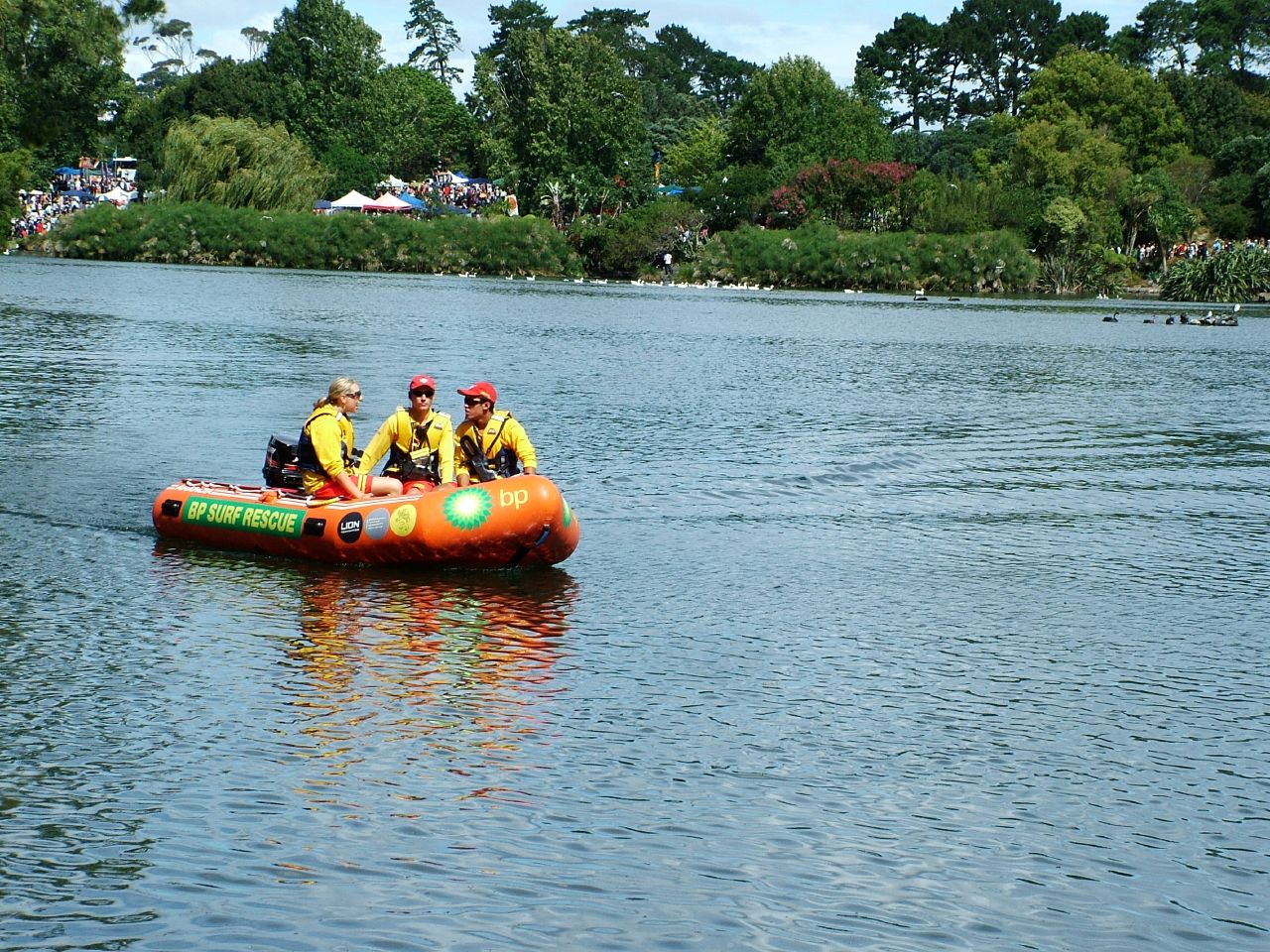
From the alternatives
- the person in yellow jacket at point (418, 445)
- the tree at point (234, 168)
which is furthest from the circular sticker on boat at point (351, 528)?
the tree at point (234, 168)

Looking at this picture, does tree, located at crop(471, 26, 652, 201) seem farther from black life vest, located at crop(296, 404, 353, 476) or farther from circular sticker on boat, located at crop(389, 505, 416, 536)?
circular sticker on boat, located at crop(389, 505, 416, 536)

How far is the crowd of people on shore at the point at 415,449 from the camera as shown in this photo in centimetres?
1497

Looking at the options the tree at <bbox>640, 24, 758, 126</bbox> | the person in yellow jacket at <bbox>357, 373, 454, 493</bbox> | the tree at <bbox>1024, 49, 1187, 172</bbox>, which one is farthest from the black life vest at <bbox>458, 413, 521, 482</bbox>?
the tree at <bbox>640, 24, 758, 126</bbox>

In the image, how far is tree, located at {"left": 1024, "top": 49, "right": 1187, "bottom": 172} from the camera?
107 meters

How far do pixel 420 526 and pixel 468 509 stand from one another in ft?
1.43

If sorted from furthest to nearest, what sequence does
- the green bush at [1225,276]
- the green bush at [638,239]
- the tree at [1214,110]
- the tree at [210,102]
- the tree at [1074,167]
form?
the tree at [210,102]
the tree at [1214,110]
the green bush at [638,239]
the tree at [1074,167]
the green bush at [1225,276]

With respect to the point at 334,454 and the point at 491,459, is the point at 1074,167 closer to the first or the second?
the point at 491,459

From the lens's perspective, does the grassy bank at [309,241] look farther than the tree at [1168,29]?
No

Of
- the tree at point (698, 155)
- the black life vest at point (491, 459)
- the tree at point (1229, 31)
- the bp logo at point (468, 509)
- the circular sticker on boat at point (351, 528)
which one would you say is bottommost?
the circular sticker on boat at point (351, 528)

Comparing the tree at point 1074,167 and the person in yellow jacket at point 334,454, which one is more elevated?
the tree at point 1074,167

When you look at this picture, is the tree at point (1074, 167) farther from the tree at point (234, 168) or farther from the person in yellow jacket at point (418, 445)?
the person in yellow jacket at point (418, 445)

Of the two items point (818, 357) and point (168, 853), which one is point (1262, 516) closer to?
point (168, 853)

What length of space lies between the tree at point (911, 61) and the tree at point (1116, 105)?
116 feet

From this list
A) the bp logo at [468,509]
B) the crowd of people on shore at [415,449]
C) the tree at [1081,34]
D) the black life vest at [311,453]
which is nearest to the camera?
the bp logo at [468,509]
